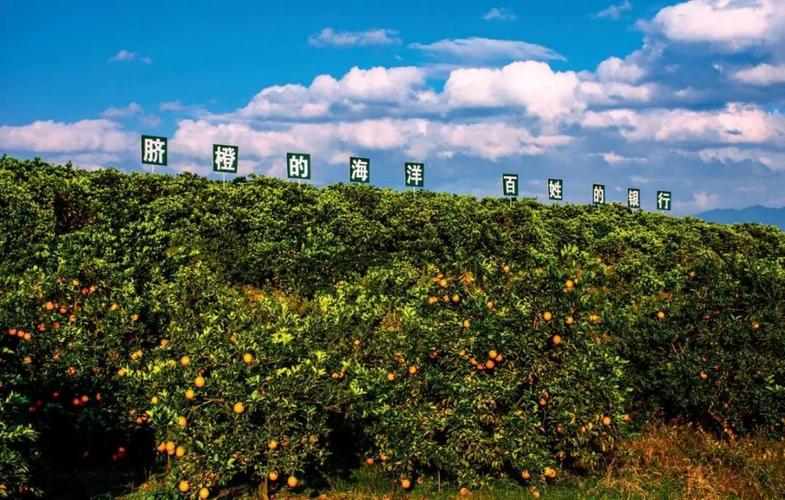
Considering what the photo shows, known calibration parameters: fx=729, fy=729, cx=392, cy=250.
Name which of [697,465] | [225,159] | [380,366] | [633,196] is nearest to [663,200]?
[633,196]

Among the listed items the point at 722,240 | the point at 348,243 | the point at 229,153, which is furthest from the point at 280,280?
the point at 722,240

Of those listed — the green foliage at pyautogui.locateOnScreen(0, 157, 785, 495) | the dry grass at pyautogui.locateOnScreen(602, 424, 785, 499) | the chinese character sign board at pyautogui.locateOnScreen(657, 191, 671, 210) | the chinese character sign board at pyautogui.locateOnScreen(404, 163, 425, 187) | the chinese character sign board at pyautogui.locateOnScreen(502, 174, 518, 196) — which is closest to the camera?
the green foliage at pyautogui.locateOnScreen(0, 157, 785, 495)

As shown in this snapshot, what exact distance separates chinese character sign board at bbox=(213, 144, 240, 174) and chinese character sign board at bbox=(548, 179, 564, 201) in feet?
45.2

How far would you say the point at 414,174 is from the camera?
26.0 metres

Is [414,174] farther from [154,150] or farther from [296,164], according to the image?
[154,150]

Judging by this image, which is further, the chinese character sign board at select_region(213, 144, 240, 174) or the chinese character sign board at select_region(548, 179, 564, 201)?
the chinese character sign board at select_region(548, 179, 564, 201)

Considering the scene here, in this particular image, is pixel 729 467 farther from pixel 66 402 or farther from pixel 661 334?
pixel 66 402

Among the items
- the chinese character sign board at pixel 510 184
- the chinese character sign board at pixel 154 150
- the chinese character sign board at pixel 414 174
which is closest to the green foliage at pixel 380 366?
the chinese character sign board at pixel 154 150

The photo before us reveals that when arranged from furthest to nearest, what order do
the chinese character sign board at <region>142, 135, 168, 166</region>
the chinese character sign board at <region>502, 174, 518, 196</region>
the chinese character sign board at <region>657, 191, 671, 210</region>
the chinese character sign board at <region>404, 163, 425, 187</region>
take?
the chinese character sign board at <region>657, 191, 671, 210</region>
the chinese character sign board at <region>502, 174, 518, 196</region>
the chinese character sign board at <region>404, 163, 425, 187</region>
the chinese character sign board at <region>142, 135, 168, 166</region>

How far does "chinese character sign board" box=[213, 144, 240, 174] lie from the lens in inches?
867

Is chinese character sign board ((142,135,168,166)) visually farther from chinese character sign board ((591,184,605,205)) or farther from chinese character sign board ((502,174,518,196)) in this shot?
chinese character sign board ((591,184,605,205))

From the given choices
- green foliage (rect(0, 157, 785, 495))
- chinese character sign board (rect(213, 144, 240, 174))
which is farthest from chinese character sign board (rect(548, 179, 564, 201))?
green foliage (rect(0, 157, 785, 495))

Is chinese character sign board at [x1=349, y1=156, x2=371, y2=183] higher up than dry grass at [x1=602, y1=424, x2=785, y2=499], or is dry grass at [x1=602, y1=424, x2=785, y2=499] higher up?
chinese character sign board at [x1=349, y1=156, x2=371, y2=183]

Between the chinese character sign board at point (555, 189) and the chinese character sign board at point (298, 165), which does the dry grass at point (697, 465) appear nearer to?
the chinese character sign board at point (298, 165)
